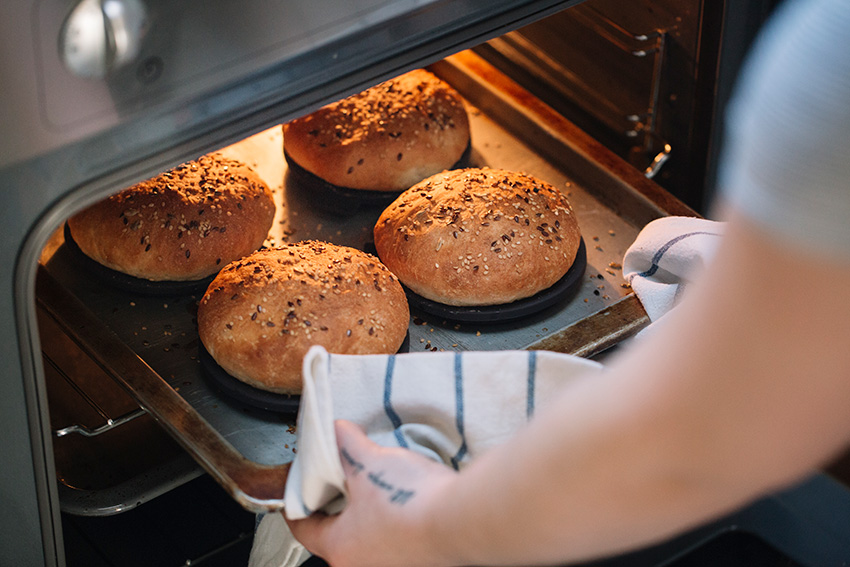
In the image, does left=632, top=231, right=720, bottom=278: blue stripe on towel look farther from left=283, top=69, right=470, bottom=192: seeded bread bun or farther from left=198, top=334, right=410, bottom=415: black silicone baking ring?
left=198, top=334, right=410, bottom=415: black silicone baking ring

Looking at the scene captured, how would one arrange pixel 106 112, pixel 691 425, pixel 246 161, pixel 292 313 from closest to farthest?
pixel 691 425 → pixel 106 112 → pixel 292 313 → pixel 246 161

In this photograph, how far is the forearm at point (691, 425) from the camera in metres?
0.48

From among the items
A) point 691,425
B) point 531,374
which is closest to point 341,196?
point 531,374

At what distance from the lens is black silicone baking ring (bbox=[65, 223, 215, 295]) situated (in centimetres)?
147

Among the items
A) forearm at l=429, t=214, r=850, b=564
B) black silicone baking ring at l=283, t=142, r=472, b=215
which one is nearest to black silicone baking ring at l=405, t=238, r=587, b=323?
black silicone baking ring at l=283, t=142, r=472, b=215

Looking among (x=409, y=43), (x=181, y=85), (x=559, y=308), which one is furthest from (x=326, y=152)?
(x=181, y=85)

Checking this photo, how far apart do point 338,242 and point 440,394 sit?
2.08 feet

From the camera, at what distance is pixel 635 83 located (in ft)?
5.64

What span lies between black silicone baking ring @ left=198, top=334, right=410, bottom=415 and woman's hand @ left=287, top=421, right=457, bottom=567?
11.0 inches

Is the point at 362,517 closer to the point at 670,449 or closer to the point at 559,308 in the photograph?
the point at 670,449

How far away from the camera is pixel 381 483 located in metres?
0.89

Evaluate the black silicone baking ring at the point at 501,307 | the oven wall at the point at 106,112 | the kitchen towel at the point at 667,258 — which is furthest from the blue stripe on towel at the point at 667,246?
the oven wall at the point at 106,112

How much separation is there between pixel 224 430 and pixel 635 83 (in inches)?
41.7

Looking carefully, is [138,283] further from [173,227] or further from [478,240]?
[478,240]
